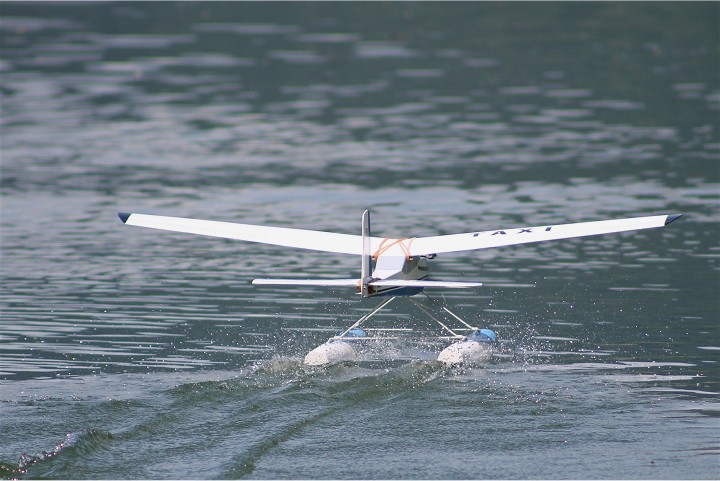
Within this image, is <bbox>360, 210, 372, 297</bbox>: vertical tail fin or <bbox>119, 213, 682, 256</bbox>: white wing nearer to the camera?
<bbox>360, 210, 372, 297</bbox>: vertical tail fin

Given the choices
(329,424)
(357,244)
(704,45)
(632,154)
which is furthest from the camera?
(704,45)

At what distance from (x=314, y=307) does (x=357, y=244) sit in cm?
349

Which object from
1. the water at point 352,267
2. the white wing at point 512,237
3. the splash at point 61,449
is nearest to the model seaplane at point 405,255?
the white wing at point 512,237

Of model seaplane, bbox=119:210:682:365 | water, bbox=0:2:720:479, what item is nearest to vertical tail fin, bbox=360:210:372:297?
model seaplane, bbox=119:210:682:365

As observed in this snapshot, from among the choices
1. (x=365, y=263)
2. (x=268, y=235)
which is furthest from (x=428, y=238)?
(x=268, y=235)

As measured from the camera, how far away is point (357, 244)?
57.4 ft

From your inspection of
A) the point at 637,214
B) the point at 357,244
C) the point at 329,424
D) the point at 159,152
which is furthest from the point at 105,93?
the point at 329,424

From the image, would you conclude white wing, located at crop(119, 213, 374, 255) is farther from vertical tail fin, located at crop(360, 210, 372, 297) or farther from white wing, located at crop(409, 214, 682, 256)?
vertical tail fin, located at crop(360, 210, 372, 297)

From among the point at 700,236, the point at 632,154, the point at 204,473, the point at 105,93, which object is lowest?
the point at 204,473

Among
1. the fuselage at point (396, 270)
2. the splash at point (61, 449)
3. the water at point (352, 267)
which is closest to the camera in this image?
the splash at point (61, 449)

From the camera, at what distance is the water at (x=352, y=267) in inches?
516

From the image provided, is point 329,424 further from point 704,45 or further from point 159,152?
point 704,45

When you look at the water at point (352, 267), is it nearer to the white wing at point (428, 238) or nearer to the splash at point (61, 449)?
the splash at point (61, 449)

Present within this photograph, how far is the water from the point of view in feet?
43.0
